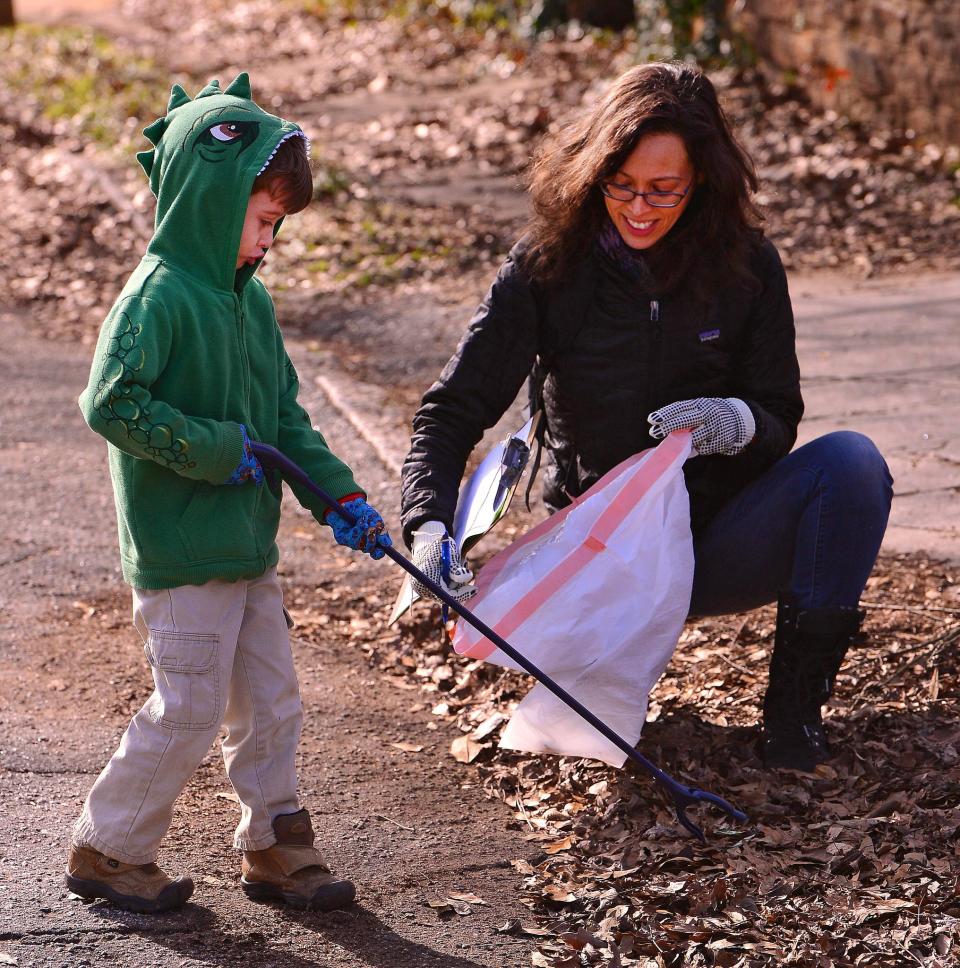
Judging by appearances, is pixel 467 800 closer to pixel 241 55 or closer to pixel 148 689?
pixel 148 689

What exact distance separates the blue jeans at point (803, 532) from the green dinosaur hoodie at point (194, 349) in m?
1.13

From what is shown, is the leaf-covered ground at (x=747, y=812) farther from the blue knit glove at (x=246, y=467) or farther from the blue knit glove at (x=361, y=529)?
the blue knit glove at (x=246, y=467)

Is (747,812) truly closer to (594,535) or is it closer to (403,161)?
(594,535)

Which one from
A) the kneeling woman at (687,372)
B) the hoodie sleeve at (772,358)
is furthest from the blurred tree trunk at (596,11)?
the hoodie sleeve at (772,358)

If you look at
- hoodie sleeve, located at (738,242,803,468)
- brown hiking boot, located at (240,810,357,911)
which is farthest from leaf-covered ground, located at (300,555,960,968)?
hoodie sleeve, located at (738,242,803,468)

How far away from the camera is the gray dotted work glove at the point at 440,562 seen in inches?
118

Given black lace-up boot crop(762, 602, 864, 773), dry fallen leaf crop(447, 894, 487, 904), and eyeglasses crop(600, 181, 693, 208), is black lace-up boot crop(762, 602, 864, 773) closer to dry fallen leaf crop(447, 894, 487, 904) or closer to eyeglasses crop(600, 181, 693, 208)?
dry fallen leaf crop(447, 894, 487, 904)

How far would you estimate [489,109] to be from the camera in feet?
35.4

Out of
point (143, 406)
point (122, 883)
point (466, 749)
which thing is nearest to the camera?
point (143, 406)

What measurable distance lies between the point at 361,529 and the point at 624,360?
2.82ft

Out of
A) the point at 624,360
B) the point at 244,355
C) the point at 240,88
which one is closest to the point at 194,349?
the point at 244,355

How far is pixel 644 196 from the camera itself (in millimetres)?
3141

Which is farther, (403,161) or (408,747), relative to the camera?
(403,161)

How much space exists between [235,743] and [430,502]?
67 cm
